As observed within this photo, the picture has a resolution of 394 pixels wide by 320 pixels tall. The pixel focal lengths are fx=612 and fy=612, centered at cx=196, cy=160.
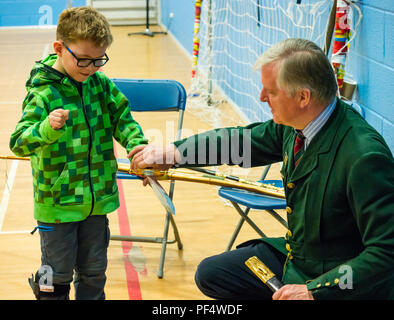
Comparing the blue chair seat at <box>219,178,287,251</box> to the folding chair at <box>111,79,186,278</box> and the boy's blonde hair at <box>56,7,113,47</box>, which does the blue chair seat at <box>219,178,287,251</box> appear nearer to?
the folding chair at <box>111,79,186,278</box>

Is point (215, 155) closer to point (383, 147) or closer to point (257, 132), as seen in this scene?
point (257, 132)

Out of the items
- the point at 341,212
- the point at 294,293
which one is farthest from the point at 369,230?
the point at 294,293

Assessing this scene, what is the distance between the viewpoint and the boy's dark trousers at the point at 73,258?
259 cm

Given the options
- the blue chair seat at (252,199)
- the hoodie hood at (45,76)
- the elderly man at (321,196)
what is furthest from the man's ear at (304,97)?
the blue chair seat at (252,199)

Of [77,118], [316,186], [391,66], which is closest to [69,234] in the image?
[77,118]

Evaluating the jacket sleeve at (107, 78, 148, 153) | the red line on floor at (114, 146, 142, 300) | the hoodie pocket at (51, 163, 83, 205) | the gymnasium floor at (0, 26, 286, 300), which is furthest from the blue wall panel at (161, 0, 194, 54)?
the hoodie pocket at (51, 163, 83, 205)

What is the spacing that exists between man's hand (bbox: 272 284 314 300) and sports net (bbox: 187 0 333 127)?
2545 mm

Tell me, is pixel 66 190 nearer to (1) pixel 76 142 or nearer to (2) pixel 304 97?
(1) pixel 76 142

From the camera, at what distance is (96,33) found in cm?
241

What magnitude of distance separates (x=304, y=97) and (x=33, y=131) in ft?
3.33

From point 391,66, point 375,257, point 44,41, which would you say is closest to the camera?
point 375,257

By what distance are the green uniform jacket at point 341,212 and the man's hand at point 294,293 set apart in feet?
0.09
